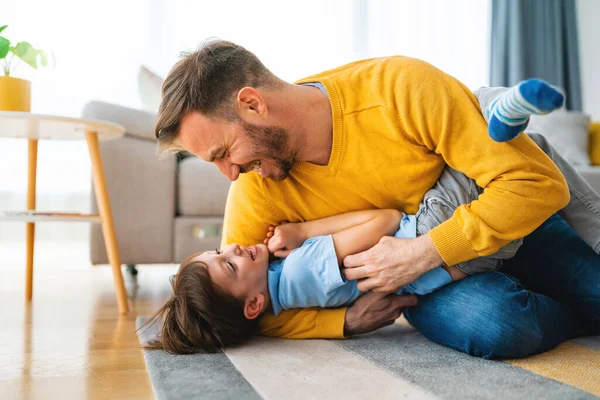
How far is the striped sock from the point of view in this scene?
764 mm

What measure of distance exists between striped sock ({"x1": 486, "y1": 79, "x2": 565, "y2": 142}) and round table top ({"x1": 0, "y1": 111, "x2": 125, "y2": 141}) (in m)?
1.18

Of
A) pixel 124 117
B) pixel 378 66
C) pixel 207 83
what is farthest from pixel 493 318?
pixel 124 117

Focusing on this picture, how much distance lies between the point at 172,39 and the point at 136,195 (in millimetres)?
2061

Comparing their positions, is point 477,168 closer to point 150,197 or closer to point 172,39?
point 150,197

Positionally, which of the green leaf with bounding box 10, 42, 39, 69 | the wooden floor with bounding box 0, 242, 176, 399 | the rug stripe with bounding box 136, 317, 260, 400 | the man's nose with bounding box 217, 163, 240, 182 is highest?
the green leaf with bounding box 10, 42, 39, 69

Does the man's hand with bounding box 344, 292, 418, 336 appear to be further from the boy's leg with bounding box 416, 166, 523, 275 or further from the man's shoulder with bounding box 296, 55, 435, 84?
the man's shoulder with bounding box 296, 55, 435, 84

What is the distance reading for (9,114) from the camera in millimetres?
1565

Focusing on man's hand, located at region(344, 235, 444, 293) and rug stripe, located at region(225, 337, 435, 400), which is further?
man's hand, located at region(344, 235, 444, 293)

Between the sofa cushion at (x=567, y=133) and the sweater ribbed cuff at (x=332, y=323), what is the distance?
239 centimetres

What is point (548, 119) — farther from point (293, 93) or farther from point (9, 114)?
point (9, 114)

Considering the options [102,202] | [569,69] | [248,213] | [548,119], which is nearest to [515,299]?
[248,213]

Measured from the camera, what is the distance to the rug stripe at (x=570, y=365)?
37.3 inches

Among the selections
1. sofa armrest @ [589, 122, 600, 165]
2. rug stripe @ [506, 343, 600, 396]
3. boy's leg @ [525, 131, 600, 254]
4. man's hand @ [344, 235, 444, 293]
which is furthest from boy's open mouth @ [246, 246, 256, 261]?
sofa armrest @ [589, 122, 600, 165]

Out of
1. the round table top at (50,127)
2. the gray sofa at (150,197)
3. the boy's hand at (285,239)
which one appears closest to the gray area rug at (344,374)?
the boy's hand at (285,239)
